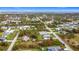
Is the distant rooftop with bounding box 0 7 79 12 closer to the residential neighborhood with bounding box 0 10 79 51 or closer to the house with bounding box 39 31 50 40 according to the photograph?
the residential neighborhood with bounding box 0 10 79 51

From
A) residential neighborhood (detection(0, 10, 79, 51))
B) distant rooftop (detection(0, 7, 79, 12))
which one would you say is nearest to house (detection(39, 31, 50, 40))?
residential neighborhood (detection(0, 10, 79, 51))

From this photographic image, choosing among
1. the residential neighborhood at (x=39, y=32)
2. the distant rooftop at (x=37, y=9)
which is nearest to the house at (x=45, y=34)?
the residential neighborhood at (x=39, y=32)

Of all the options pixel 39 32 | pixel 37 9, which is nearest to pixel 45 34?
pixel 39 32

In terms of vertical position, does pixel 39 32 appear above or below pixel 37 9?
below

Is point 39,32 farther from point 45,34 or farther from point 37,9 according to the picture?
point 37,9

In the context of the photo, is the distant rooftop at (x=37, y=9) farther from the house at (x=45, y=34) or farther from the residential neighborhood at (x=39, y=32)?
the house at (x=45, y=34)

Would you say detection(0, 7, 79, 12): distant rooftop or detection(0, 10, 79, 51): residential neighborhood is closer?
detection(0, 10, 79, 51): residential neighborhood

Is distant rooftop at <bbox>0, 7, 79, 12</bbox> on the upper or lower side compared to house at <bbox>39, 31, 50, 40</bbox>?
upper

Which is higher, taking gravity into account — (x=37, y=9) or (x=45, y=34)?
(x=37, y=9)
